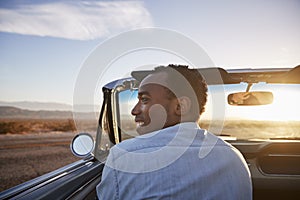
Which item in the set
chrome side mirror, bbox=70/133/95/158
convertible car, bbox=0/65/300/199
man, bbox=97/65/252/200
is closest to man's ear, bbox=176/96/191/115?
man, bbox=97/65/252/200

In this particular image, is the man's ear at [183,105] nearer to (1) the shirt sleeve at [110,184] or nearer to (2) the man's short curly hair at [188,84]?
(2) the man's short curly hair at [188,84]

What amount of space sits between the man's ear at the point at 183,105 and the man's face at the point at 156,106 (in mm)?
21

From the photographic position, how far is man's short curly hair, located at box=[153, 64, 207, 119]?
1.44 metres

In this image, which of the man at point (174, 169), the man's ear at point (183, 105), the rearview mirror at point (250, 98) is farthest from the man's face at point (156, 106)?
the rearview mirror at point (250, 98)

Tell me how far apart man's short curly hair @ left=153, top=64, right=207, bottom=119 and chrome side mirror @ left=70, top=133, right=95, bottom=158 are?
1.62m

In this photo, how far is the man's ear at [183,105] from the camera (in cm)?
140

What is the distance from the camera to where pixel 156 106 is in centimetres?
139

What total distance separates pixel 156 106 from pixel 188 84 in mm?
233

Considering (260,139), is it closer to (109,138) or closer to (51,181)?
(109,138)

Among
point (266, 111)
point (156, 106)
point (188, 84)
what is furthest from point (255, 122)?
point (156, 106)

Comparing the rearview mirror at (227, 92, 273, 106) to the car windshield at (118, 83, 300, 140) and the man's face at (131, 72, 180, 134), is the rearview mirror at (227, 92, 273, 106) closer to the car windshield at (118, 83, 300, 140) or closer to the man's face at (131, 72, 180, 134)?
the car windshield at (118, 83, 300, 140)

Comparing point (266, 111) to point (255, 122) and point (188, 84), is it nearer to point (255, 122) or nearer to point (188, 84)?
point (255, 122)

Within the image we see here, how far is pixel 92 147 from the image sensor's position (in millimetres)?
2891

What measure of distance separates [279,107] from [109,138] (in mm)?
1742
